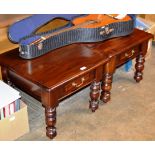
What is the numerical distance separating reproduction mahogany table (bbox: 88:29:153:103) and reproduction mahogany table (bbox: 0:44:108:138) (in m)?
0.08

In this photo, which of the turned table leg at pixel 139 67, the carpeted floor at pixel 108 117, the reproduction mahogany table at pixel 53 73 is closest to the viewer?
the reproduction mahogany table at pixel 53 73

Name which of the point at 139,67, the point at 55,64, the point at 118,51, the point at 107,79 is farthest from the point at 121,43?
the point at 55,64

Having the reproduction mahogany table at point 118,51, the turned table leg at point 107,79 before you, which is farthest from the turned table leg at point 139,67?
the turned table leg at point 107,79

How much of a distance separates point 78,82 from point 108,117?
19.1 inches

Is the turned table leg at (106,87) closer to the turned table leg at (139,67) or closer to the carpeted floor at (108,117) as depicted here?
the carpeted floor at (108,117)

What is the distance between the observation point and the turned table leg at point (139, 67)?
7.61 ft

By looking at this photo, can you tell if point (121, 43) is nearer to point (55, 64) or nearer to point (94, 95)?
point (94, 95)

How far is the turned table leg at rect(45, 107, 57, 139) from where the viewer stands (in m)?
1.70

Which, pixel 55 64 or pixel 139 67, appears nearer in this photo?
pixel 55 64

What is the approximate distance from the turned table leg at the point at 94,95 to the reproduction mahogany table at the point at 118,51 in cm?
11

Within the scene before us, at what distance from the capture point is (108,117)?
208 centimetres

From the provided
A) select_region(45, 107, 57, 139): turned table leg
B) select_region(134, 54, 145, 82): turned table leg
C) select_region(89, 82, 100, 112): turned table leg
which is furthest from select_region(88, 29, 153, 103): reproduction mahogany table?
select_region(45, 107, 57, 139): turned table leg

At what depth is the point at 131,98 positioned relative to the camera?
7.48 ft

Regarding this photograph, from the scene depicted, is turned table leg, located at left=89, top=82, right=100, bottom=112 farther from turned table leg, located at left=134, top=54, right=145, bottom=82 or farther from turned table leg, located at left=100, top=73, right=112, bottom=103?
turned table leg, located at left=134, top=54, right=145, bottom=82
